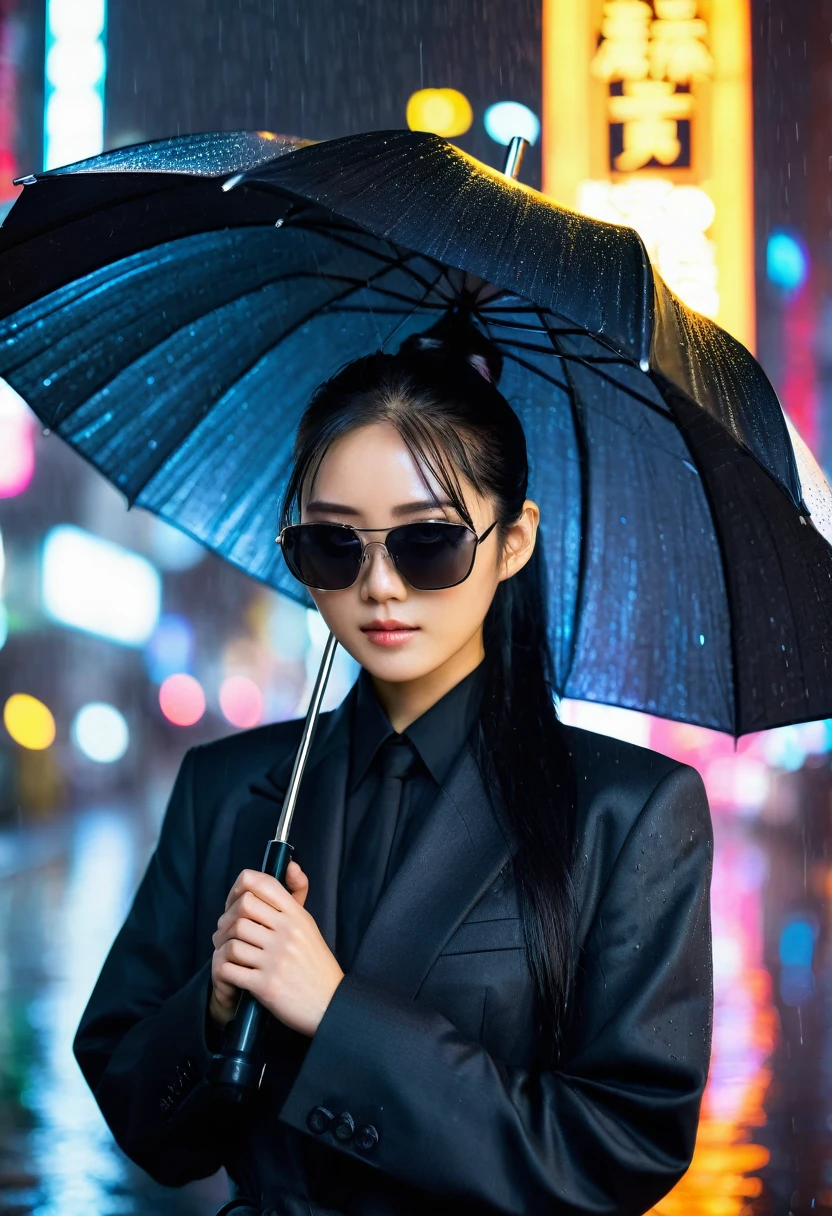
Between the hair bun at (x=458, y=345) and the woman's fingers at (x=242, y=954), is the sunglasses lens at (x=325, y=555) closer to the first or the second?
the hair bun at (x=458, y=345)

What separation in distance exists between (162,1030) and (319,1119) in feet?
1.11

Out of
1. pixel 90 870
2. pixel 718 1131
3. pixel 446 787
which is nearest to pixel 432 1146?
pixel 446 787

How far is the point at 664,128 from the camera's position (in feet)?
41.3

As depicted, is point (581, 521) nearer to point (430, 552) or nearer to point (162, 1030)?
point (430, 552)

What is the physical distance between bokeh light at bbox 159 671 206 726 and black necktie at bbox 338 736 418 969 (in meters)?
35.6

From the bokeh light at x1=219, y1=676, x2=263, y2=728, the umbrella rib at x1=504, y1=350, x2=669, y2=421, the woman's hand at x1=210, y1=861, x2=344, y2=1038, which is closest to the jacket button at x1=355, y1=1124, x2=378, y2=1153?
the woman's hand at x1=210, y1=861, x2=344, y2=1038

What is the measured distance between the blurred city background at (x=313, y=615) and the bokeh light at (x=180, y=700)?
74 centimetres

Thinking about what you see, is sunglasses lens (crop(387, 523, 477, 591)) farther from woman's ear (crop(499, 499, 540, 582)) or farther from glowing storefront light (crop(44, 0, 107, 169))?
glowing storefront light (crop(44, 0, 107, 169))

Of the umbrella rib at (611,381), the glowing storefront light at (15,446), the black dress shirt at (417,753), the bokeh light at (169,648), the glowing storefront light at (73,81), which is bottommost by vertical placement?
the bokeh light at (169,648)

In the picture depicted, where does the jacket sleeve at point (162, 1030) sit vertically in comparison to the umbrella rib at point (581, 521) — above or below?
below

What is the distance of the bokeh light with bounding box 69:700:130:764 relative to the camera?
1122 inches

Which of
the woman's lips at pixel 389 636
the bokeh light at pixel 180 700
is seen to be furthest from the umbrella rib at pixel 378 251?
the bokeh light at pixel 180 700

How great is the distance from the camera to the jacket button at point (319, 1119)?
1912 mm

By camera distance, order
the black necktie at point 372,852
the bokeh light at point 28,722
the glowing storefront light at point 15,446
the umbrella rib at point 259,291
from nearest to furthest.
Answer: the black necktie at point 372,852
the umbrella rib at point 259,291
the glowing storefront light at point 15,446
the bokeh light at point 28,722
